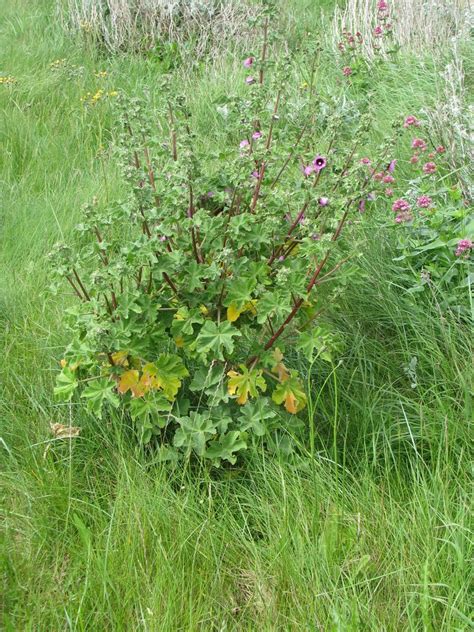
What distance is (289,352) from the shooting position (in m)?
2.63

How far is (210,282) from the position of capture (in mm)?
2252

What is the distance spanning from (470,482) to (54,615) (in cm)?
110

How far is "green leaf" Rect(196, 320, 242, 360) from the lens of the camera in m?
2.13

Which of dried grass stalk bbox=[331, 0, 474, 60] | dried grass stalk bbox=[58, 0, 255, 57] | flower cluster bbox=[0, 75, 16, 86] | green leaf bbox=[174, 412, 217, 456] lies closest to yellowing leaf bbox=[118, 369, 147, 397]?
green leaf bbox=[174, 412, 217, 456]

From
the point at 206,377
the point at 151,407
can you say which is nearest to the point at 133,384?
the point at 151,407

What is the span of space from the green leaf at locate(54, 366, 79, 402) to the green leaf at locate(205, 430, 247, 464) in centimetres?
43

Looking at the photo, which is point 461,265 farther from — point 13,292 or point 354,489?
point 13,292

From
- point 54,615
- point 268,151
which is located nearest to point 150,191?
point 268,151

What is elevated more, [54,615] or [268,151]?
[268,151]

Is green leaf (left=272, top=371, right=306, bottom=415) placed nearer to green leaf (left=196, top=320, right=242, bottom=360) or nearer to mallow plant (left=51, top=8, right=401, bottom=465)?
mallow plant (left=51, top=8, right=401, bottom=465)

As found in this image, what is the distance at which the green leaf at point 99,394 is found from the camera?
7.10 feet

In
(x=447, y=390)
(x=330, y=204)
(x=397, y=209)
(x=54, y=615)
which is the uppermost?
(x=330, y=204)

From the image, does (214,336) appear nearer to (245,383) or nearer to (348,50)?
(245,383)

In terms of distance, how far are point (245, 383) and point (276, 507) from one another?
1.13 ft
